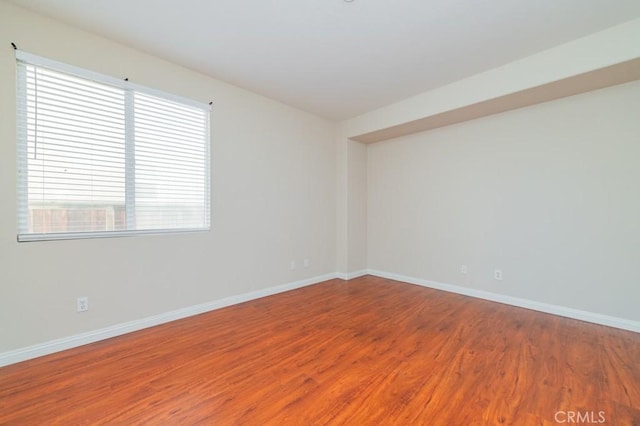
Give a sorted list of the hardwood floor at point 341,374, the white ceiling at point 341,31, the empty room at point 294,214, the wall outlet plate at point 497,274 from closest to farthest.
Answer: the hardwood floor at point 341,374 → the empty room at point 294,214 → the white ceiling at point 341,31 → the wall outlet plate at point 497,274

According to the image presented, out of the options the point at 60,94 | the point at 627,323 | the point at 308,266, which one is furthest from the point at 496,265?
the point at 60,94

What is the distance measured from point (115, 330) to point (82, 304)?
A: 0.38 m

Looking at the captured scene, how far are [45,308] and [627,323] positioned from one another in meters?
5.44

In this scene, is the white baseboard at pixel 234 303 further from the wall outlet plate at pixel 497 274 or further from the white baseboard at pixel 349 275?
the white baseboard at pixel 349 275

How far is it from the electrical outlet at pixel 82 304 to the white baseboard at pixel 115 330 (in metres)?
0.22

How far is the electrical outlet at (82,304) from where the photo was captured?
2.40 metres

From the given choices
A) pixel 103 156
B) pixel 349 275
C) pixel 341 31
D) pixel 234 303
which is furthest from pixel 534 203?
pixel 103 156

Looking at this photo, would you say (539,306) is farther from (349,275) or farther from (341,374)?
(341,374)

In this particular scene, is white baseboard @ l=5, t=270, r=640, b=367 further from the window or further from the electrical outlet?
the window

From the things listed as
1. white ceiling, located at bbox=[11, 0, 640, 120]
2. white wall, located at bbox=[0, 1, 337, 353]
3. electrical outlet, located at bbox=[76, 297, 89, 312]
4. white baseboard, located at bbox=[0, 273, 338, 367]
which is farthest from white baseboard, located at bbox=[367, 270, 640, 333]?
electrical outlet, located at bbox=[76, 297, 89, 312]

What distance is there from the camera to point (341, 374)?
6.46ft

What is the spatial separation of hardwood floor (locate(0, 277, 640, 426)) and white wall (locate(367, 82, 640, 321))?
57 centimetres

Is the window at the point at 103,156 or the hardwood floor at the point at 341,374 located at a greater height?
the window at the point at 103,156

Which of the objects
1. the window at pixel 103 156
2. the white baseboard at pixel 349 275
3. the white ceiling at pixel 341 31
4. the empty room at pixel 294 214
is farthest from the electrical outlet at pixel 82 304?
the white baseboard at pixel 349 275
